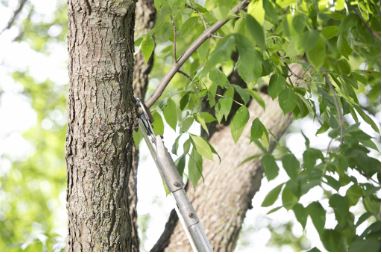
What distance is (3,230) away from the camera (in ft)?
11.8

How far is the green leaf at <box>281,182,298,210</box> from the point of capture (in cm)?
100

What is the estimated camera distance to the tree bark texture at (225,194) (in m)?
1.90

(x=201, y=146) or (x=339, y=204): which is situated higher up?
(x=201, y=146)

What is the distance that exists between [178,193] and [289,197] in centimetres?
22

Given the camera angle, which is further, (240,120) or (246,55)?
(240,120)

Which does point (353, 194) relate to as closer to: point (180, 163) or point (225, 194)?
point (180, 163)

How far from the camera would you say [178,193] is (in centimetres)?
113

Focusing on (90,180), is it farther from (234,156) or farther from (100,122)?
(234,156)

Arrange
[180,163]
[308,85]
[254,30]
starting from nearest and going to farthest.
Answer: [254,30] < [308,85] < [180,163]

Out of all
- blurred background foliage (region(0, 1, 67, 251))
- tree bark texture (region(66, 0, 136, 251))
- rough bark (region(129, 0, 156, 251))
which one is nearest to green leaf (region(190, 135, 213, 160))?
tree bark texture (region(66, 0, 136, 251))

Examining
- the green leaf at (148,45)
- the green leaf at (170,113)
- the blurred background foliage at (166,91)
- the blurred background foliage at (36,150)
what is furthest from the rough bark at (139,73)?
the blurred background foliage at (36,150)

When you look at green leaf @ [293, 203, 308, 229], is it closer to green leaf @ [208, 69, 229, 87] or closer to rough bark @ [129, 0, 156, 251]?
green leaf @ [208, 69, 229, 87]

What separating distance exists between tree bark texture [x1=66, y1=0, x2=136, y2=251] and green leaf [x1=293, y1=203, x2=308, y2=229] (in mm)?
340

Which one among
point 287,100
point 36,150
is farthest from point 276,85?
point 36,150
